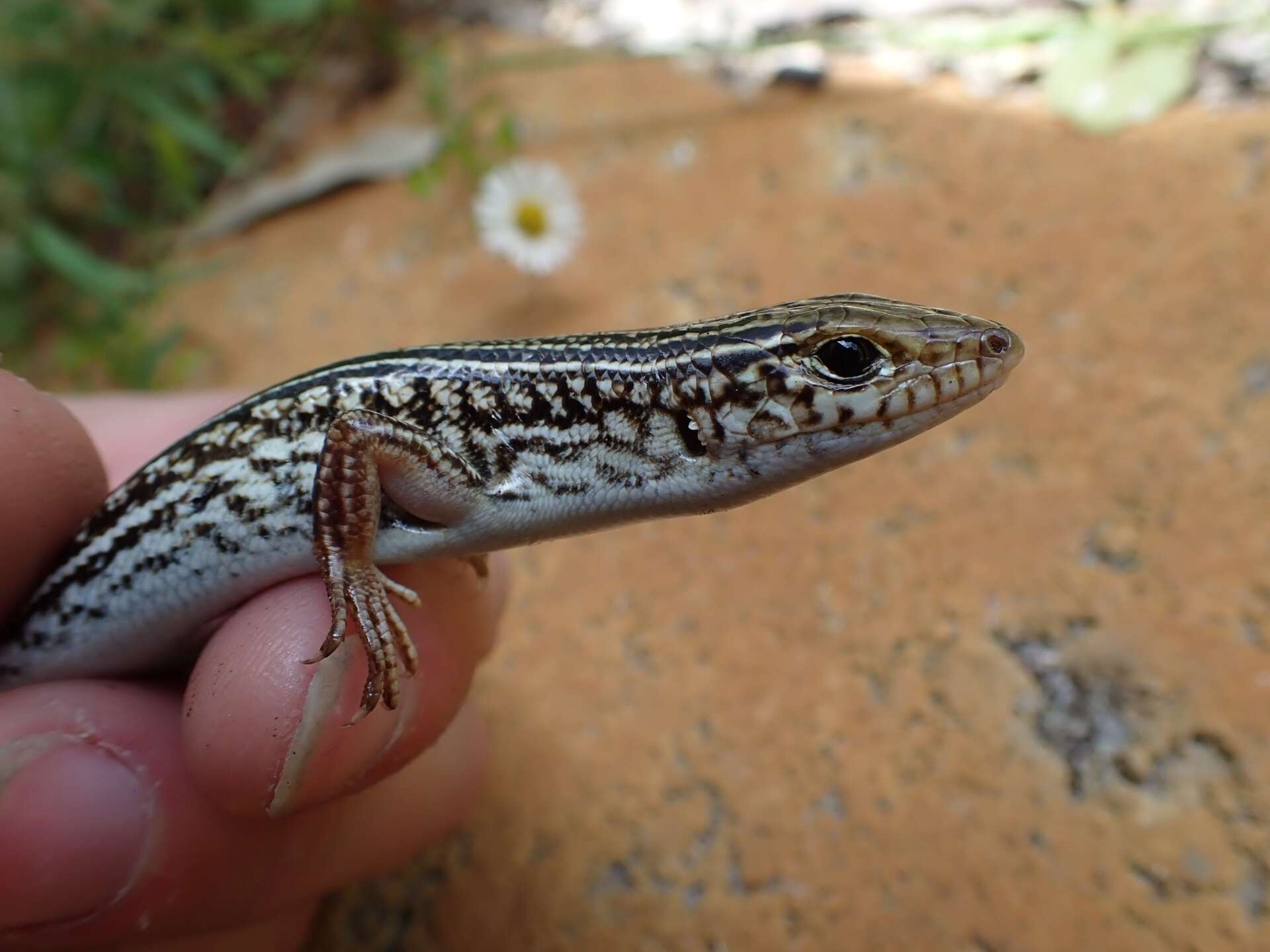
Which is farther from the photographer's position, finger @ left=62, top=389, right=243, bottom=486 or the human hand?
finger @ left=62, top=389, right=243, bottom=486

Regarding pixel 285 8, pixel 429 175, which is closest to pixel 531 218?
pixel 429 175

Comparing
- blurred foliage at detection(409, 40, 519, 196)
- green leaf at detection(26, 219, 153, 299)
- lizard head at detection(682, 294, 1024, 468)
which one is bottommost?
lizard head at detection(682, 294, 1024, 468)

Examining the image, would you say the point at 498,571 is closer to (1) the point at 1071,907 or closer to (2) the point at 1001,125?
(1) the point at 1071,907

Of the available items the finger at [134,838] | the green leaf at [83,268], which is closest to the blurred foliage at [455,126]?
the green leaf at [83,268]

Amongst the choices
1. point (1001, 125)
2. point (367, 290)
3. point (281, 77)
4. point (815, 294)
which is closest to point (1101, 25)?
point (1001, 125)

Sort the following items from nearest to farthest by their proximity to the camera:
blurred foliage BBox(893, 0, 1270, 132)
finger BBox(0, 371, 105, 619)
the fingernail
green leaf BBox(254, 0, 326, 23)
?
the fingernail < finger BBox(0, 371, 105, 619) < blurred foliage BBox(893, 0, 1270, 132) < green leaf BBox(254, 0, 326, 23)

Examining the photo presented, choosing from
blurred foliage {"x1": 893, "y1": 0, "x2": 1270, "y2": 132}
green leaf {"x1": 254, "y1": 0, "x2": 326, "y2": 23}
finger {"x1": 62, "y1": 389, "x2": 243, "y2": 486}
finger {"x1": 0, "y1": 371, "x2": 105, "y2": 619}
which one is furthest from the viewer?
green leaf {"x1": 254, "y1": 0, "x2": 326, "y2": 23}

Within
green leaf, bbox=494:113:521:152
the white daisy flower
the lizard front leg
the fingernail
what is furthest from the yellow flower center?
the fingernail

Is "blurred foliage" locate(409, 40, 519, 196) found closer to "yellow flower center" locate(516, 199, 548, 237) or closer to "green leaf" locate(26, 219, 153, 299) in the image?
"yellow flower center" locate(516, 199, 548, 237)
